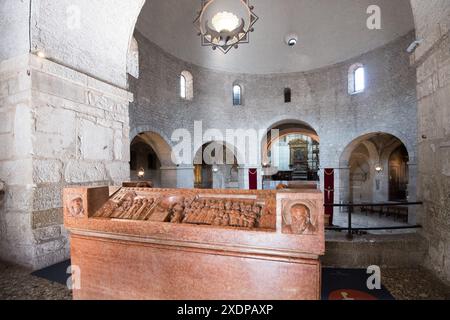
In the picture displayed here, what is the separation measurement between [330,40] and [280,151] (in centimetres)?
1366

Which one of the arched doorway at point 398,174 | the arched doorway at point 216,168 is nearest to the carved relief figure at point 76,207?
the arched doorway at point 216,168

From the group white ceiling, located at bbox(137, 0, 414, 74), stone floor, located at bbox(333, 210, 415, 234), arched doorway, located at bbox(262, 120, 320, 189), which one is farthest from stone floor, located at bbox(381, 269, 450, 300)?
arched doorway, located at bbox(262, 120, 320, 189)

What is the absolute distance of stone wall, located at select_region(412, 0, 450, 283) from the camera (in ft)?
8.21

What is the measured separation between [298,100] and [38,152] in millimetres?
10749

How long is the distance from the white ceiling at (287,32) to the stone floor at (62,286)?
793cm

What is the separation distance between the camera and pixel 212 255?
5.34ft

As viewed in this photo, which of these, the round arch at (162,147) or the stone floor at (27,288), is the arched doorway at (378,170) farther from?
the stone floor at (27,288)

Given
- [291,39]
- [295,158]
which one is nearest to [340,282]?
[291,39]

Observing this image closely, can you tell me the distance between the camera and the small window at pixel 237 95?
1187cm

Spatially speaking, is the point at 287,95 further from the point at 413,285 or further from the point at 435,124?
the point at 413,285
